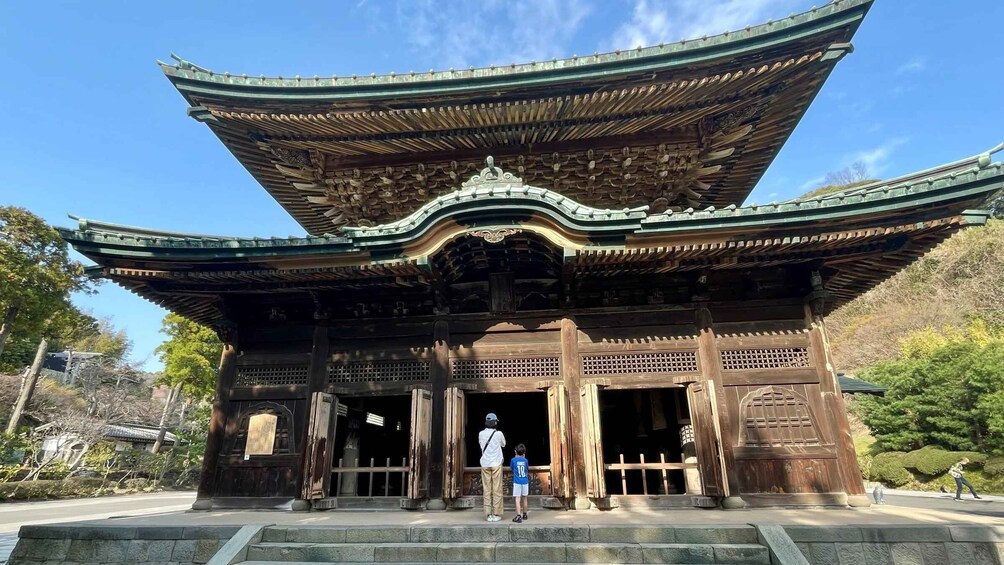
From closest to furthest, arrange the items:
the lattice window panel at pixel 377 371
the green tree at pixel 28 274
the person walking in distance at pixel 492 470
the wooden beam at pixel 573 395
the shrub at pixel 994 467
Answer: the person walking in distance at pixel 492 470 < the wooden beam at pixel 573 395 < the lattice window panel at pixel 377 371 < the shrub at pixel 994 467 < the green tree at pixel 28 274

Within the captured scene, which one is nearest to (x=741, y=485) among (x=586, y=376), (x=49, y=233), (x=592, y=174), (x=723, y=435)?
(x=723, y=435)

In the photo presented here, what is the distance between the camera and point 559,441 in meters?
8.25

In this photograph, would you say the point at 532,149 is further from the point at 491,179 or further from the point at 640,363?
the point at 640,363

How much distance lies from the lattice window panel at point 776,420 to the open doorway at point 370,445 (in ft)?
19.3

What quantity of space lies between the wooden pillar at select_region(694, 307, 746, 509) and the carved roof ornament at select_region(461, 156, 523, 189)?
399 centimetres

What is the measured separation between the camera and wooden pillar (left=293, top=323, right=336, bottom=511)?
27.7ft

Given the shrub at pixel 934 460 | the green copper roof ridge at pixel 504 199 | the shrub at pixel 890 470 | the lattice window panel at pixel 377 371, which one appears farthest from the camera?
the shrub at pixel 890 470

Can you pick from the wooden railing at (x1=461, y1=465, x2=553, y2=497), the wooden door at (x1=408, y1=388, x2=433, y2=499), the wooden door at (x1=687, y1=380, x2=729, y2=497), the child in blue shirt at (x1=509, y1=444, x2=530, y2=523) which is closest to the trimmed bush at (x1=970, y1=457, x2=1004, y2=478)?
the wooden door at (x1=687, y1=380, x2=729, y2=497)

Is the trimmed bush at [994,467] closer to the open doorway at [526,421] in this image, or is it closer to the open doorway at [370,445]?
the open doorway at [526,421]

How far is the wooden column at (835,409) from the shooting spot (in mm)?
7859

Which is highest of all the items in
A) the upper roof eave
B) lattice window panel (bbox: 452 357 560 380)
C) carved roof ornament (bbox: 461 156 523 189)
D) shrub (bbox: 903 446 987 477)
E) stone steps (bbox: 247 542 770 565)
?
carved roof ornament (bbox: 461 156 523 189)

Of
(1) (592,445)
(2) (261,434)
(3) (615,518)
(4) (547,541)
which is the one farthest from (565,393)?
(2) (261,434)

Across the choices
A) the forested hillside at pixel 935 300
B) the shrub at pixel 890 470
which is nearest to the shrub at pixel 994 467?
the shrub at pixel 890 470

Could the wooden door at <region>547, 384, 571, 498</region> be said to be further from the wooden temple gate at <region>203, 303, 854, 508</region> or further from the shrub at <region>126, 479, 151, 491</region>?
the shrub at <region>126, 479, 151, 491</region>
